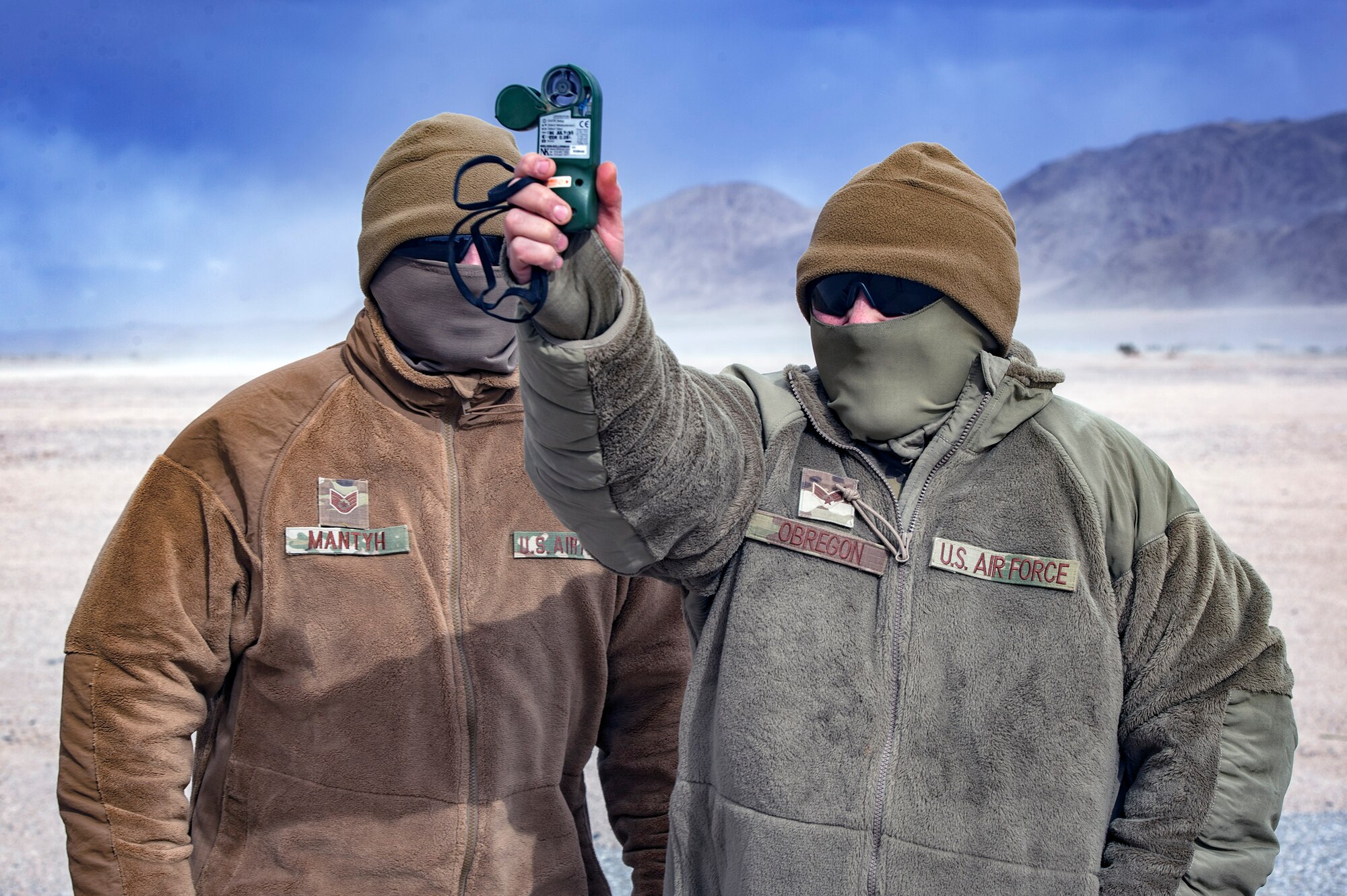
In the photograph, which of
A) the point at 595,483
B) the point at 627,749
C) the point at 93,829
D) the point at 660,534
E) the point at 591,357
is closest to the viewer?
the point at 591,357

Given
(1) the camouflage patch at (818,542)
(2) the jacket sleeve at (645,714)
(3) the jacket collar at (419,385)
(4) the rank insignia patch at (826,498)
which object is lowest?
(2) the jacket sleeve at (645,714)

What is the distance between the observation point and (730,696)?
178 centimetres

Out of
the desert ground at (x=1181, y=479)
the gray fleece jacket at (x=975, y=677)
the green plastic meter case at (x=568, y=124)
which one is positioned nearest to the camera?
the green plastic meter case at (x=568, y=124)

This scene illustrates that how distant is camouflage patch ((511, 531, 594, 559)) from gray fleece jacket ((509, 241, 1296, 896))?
50 cm

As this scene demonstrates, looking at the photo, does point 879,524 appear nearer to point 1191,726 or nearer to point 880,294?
point 880,294

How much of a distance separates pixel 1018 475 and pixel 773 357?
58.9 metres

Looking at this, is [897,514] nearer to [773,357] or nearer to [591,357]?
[591,357]

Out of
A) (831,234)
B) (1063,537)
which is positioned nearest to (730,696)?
(1063,537)

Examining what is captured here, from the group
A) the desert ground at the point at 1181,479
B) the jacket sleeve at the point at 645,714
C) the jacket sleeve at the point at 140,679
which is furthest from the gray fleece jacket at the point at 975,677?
the desert ground at the point at 1181,479

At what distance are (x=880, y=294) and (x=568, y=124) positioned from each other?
0.66m

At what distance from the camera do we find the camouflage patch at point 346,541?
214cm

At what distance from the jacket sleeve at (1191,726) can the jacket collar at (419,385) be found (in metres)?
1.15

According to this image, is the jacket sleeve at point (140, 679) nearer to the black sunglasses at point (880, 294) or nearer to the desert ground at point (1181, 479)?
the black sunglasses at point (880, 294)

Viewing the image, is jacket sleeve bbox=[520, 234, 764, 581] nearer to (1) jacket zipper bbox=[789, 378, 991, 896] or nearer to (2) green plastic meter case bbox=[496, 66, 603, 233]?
(2) green plastic meter case bbox=[496, 66, 603, 233]
